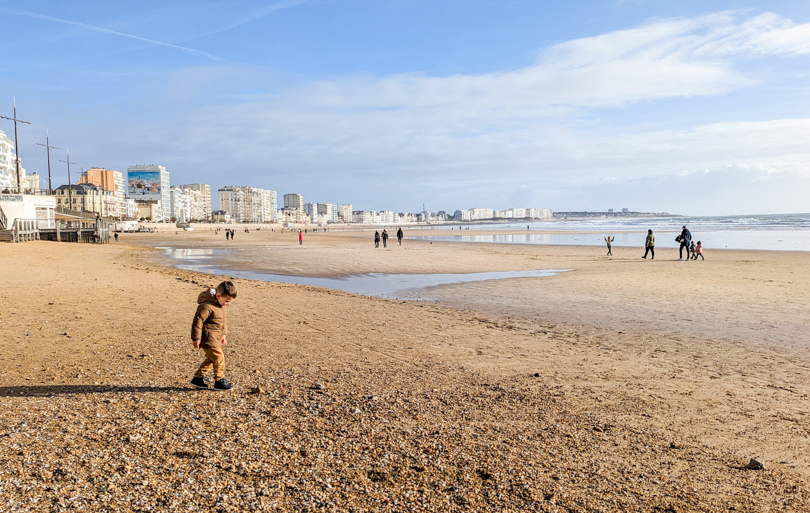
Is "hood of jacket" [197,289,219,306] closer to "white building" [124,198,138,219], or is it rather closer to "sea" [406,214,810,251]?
"sea" [406,214,810,251]

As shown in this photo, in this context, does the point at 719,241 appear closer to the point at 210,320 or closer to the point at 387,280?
the point at 387,280

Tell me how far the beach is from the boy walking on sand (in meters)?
0.26

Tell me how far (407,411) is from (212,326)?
2.42m

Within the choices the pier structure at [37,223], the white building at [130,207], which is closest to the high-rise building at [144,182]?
the white building at [130,207]

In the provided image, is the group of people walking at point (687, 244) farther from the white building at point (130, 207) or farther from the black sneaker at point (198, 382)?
the white building at point (130, 207)

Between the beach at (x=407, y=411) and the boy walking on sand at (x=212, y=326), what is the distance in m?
0.26

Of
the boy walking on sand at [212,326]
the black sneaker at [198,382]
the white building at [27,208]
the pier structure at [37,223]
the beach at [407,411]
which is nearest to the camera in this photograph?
the beach at [407,411]

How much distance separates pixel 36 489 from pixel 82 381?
3.03 metres

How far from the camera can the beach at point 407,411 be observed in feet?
12.8

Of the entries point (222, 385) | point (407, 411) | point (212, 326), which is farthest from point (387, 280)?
point (407, 411)

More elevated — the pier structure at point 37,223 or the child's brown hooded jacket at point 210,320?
the pier structure at point 37,223

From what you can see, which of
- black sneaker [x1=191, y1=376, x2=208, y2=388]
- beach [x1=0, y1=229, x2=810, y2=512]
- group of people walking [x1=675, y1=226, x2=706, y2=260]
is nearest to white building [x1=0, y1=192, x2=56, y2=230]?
beach [x1=0, y1=229, x2=810, y2=512]

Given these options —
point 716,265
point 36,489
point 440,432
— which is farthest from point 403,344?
point 716,265

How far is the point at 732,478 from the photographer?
14.0ft
